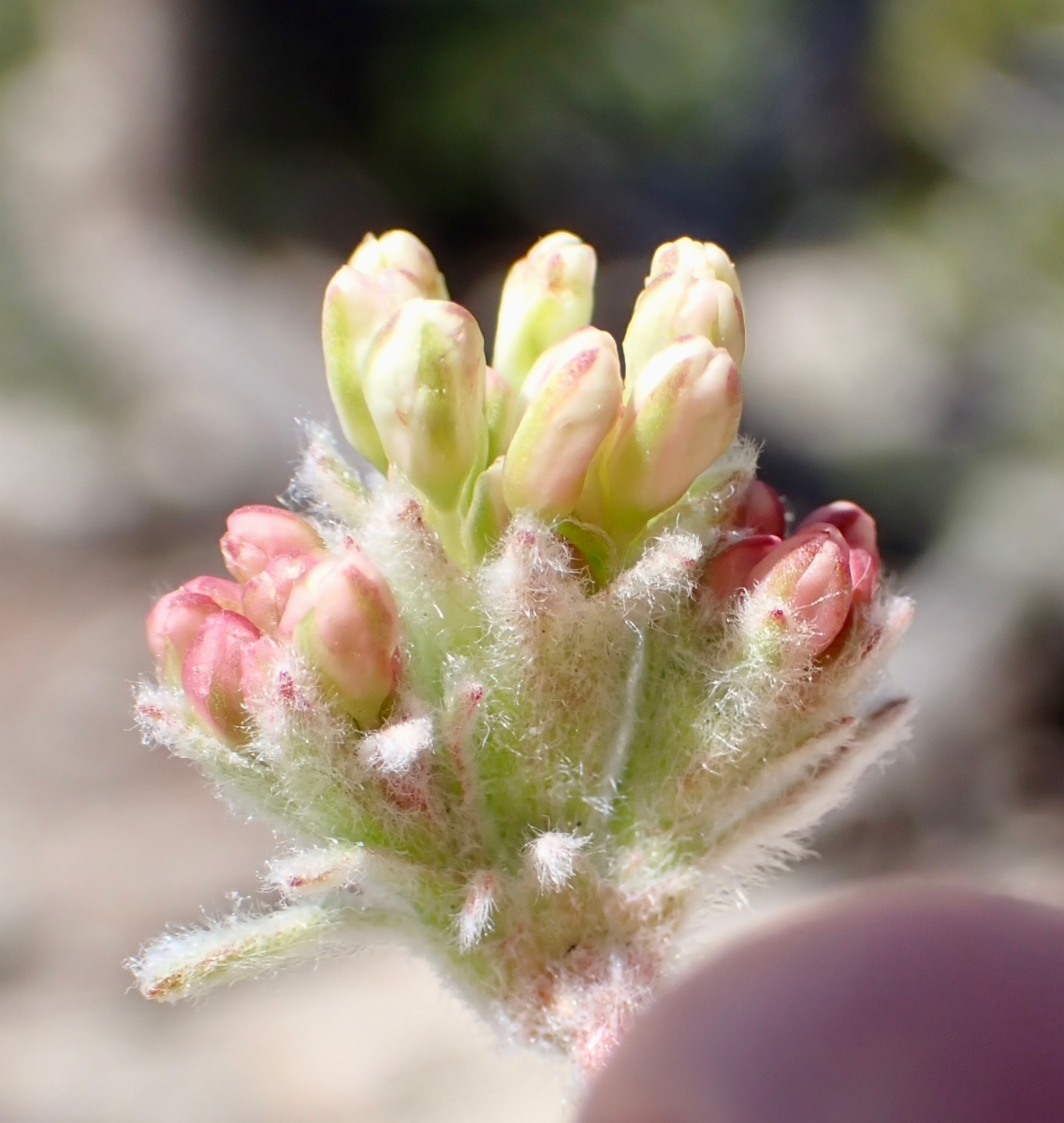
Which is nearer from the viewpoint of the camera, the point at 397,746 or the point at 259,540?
the point at 397,746

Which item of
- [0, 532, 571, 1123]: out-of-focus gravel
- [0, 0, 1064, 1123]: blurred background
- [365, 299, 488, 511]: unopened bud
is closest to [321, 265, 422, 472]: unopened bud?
[365, 299, 488, 511]: unopened bud

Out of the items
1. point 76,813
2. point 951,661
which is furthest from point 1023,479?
point 76,813

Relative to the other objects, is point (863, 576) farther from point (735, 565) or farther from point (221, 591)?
point (221, 591)

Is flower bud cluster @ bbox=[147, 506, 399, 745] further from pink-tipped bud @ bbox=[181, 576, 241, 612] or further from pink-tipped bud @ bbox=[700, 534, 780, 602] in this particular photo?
pink-tipped bud @ bbox=[700, 534, 780, 602]

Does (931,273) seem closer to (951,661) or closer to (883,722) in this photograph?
(951,661)

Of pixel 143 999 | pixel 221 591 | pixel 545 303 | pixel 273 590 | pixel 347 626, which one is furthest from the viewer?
pixel 143 999

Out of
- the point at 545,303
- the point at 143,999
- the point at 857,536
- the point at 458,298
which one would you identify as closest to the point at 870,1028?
the point at 857,536
